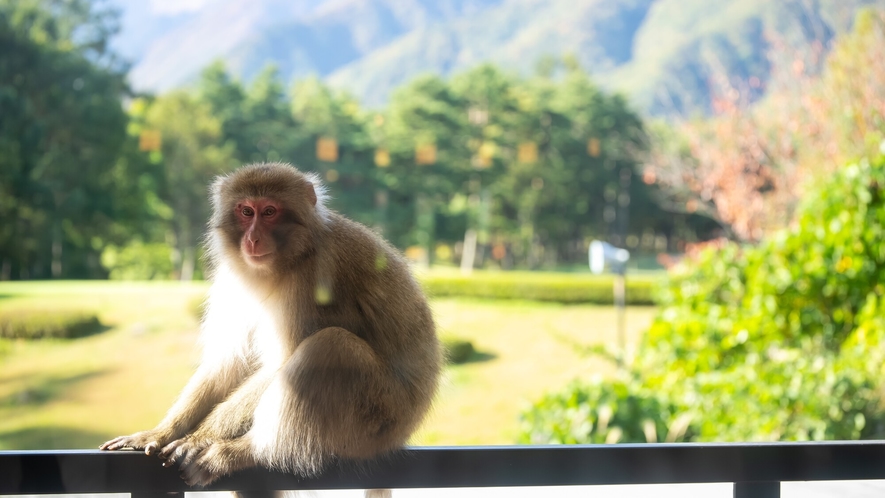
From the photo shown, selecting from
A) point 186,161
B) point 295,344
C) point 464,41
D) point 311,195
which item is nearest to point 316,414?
point 295,344

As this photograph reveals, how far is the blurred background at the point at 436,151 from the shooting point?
22.0ft

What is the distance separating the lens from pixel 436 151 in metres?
8.41

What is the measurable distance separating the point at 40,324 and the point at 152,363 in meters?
1.05

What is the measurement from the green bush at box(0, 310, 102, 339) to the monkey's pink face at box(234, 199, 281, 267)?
655 centimetres

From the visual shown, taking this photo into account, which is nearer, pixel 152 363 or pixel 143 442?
pixel 143 442

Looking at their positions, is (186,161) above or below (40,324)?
above

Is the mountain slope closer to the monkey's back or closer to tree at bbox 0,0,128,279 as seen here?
tree at bbox 0,0,128,279

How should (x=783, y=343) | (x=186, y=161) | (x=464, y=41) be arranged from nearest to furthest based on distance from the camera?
(x=783, y=343) → (x=186, y=161) → (x=464, y=41)

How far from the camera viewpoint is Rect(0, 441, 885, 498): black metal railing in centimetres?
103

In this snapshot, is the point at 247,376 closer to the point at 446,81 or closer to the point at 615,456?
the point at 615,456

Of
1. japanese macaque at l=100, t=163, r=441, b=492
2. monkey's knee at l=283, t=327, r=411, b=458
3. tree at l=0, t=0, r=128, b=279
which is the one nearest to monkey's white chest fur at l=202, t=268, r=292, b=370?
japanese macaque at l=100, t=163, r=441, b=492

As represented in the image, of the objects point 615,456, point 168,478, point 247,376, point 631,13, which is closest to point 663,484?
point 615,456

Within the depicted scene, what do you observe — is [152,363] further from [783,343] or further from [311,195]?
[311,195]

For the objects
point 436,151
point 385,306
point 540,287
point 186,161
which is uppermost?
point 436,151
